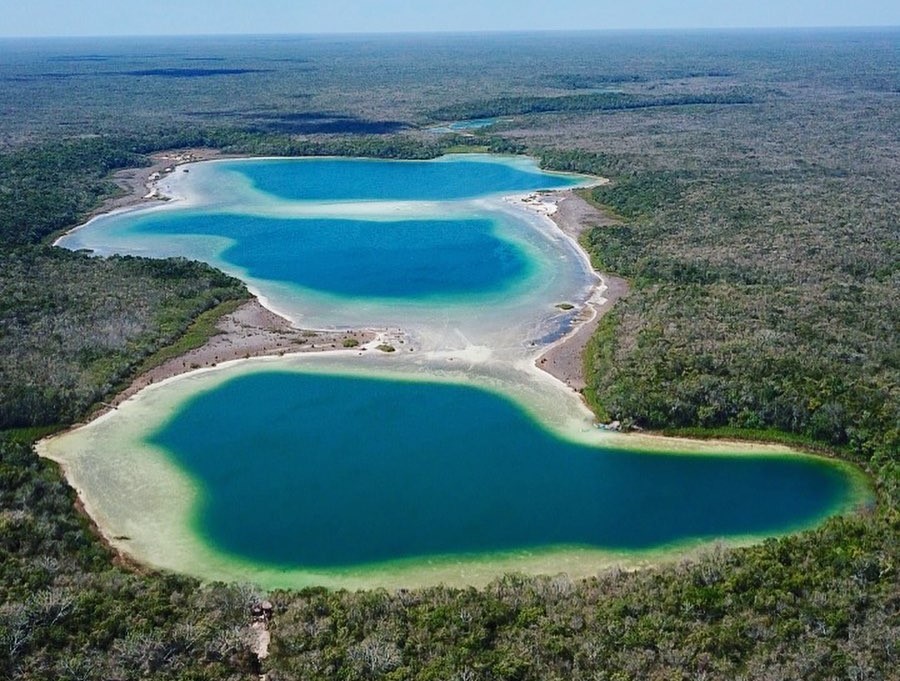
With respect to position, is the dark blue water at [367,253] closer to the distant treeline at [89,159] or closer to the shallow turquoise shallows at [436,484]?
the distant treeline at [89,159]

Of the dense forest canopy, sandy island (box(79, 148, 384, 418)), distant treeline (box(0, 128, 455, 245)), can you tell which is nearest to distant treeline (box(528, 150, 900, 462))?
the dense forest canopy

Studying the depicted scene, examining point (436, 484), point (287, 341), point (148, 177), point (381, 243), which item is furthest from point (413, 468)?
point (148, 177)

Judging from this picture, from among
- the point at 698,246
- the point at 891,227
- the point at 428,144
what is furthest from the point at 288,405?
the point at 428,144

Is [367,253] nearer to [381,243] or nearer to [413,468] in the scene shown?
[381,243]

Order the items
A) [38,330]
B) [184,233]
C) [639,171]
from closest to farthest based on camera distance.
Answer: [38,330]
[184,233]
[639,171]

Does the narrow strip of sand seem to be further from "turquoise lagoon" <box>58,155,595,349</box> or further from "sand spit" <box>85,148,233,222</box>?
"sand spit" <box>85,148,233,222</box>

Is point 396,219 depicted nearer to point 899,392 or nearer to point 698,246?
point 698,246
